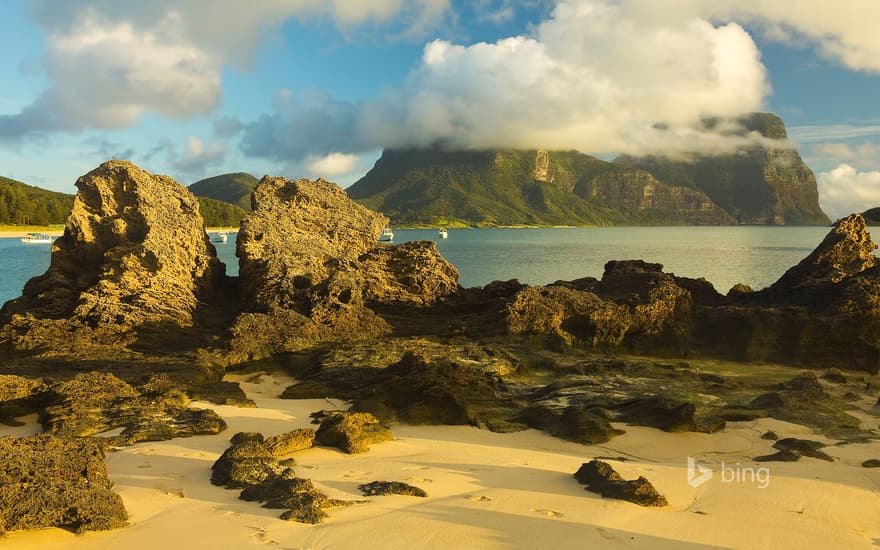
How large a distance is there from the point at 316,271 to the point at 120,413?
8.40m

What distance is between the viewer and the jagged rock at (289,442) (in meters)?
7.28

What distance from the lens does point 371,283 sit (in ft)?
57.9

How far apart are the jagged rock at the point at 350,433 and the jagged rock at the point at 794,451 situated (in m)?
4.82

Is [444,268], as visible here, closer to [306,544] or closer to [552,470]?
[552,470]

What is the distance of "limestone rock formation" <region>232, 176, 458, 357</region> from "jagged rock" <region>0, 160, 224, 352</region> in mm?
1570

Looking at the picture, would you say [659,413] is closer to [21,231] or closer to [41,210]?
[21,231]

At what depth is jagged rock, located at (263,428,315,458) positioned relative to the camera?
23.9 ft

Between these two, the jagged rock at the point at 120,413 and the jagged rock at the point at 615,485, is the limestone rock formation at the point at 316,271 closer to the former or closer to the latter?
the jagged rock at the point at 120,413

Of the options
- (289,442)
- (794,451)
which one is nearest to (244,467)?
(289,442)

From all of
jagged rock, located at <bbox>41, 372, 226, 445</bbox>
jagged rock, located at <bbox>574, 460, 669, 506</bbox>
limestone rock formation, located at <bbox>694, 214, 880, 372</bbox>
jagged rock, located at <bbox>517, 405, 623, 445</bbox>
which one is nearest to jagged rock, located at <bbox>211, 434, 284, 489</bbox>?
jagged rock, located at <bbox>41, 372, 226, 445</bbox>

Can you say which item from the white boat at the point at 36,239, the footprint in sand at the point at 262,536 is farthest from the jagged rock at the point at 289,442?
the white boat at the point at 36,239

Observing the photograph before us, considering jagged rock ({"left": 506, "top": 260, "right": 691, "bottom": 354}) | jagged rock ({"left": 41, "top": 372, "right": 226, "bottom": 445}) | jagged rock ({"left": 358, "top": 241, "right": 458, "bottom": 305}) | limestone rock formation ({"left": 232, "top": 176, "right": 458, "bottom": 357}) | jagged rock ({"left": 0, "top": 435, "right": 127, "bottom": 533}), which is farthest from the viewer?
jagged rock ({"left": 358, "top": 241, "right": 458, "bottom": 305})

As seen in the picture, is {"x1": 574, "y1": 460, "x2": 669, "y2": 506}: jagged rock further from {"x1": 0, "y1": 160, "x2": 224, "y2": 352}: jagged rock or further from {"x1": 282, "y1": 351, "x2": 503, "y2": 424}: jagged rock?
{"x1": 0, "y1": 160, "x2": 224, "y2": 352}: jagged rock

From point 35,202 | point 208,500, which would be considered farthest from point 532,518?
point 35,202
